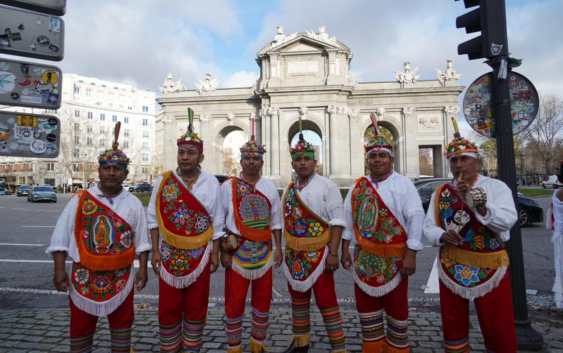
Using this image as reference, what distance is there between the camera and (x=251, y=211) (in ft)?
12.6

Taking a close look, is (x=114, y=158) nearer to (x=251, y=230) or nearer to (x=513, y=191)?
(x=251, y=230)

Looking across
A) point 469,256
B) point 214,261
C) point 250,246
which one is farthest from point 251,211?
point 469,256

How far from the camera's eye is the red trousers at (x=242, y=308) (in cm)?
354

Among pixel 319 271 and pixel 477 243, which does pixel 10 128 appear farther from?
pixel 477 243

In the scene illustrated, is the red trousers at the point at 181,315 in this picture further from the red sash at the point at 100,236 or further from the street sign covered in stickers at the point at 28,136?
the street sign covered in stickers at the point at 28,136

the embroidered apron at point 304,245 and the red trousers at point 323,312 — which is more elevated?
the embroidered apron at point 304,245

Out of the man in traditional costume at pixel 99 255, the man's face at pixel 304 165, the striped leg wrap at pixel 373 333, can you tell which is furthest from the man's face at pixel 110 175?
the striped leg wrap at pixel 373 333

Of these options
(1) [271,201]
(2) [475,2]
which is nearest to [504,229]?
(1) [271,201]

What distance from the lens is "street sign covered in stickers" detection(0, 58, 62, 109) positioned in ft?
12.6

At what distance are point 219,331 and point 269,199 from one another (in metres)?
1.78

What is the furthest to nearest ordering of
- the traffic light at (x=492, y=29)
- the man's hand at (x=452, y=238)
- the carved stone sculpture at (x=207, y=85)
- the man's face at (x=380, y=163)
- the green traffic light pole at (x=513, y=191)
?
the carved stone sculpture at (x=207, y=85) < the traffic light at (x=492, y=29) < the green traffic light pole at (x=513, y=191) < the man's face at (x=380, y=163) < the man's hand at (x=452, y=238)

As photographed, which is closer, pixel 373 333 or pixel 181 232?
pixel 373 333

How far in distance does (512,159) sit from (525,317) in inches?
67.8

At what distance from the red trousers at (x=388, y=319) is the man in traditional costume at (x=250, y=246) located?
3.18ft
